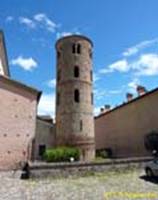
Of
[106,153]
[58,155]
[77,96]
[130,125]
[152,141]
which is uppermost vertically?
[77,96]

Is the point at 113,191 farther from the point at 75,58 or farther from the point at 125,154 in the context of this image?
the point at 75,58

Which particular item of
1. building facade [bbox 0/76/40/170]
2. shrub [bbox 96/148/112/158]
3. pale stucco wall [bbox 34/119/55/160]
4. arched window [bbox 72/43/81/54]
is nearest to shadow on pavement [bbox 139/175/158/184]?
building facade [bbox 0/76/40/170]

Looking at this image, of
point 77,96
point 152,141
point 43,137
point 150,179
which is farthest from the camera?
point 77,96

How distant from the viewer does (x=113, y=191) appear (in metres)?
11.8

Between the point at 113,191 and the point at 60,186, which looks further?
the point at 60,186

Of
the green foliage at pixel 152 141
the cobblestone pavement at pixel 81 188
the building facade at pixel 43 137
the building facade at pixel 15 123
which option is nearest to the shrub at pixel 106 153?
the building facade at pixel 43 137

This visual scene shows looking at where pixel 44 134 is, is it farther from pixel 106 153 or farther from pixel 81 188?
pixel 81 188

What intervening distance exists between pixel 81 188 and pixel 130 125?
1729cm

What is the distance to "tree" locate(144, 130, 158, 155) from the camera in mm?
23128

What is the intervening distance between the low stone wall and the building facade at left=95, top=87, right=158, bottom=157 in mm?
7424

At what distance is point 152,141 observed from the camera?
2348cm

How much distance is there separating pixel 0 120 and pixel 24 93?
9.54ft

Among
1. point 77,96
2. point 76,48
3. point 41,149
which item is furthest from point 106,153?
point 76,48

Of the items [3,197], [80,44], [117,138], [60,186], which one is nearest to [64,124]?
[117,138]
